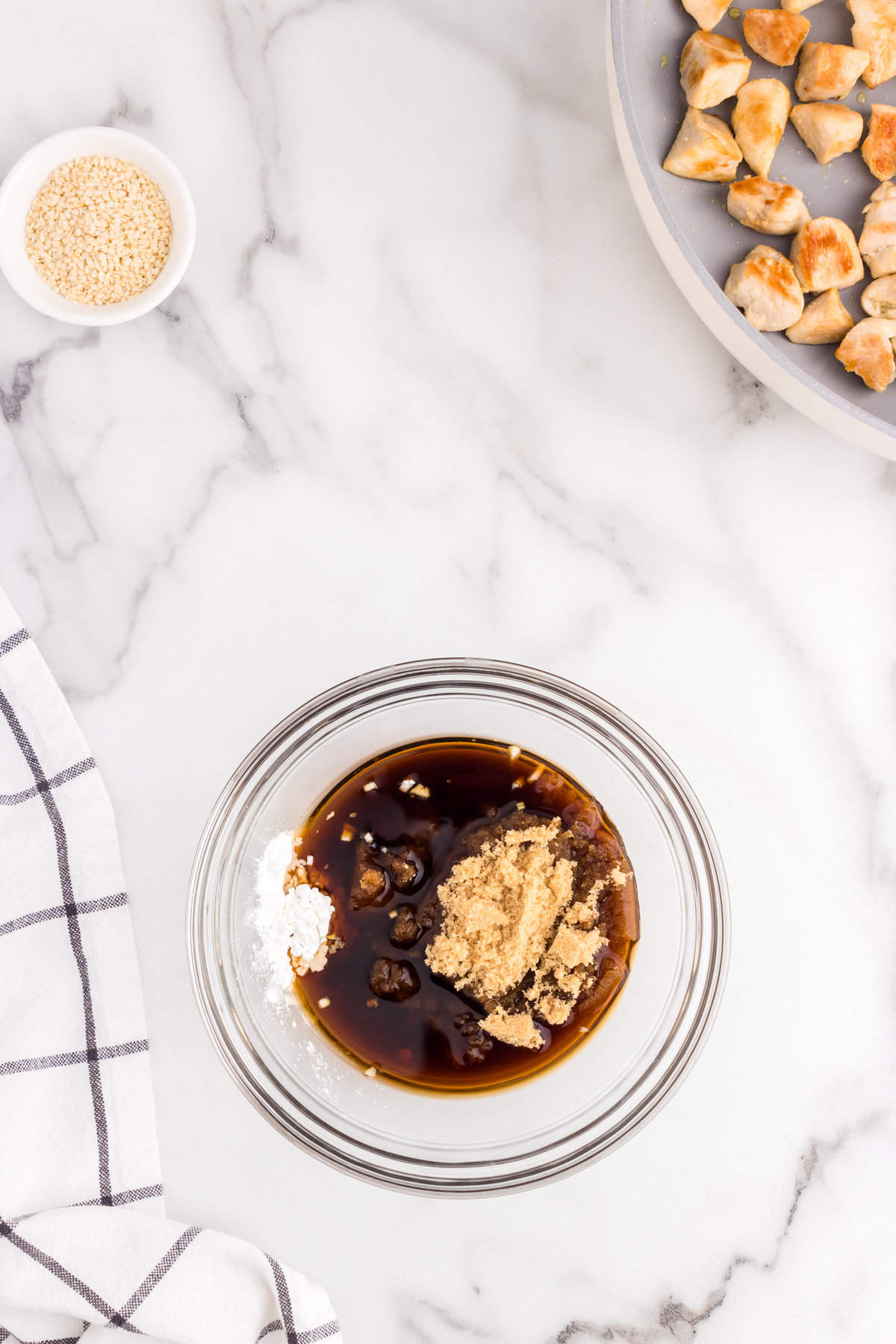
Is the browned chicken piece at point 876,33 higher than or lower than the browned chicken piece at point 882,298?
higher

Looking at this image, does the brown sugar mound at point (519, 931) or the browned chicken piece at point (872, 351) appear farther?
the browned chicken piece at point (872, 351)

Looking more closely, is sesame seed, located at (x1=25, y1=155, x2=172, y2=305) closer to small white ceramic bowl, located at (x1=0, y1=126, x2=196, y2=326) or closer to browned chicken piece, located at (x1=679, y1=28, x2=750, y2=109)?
small white ceramic bowl, located at (x1=0, y1=126, x2=196, y2=326)

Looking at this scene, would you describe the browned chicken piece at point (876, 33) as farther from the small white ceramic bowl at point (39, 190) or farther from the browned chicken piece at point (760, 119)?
the small white ceramic bowl at point (39, 190)

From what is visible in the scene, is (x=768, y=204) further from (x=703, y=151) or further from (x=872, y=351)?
(x=872, y=351)

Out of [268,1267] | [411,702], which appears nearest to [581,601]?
[411,702]

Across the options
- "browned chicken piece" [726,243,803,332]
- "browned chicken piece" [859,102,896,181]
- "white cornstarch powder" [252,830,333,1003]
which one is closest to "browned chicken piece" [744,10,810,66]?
"browned chicken piece" [859,102,896,181]

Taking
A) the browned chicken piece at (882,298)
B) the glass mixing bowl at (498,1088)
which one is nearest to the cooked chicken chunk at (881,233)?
the browned chicken piece at (882,298)
